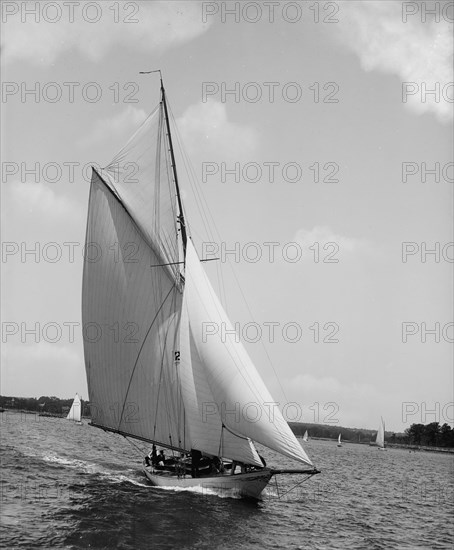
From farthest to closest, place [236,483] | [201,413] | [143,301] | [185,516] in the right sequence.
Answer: [143,301]
[236,483]
[201,413]
[185,516]

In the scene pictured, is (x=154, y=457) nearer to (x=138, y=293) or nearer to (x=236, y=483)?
(x=236, y=483)

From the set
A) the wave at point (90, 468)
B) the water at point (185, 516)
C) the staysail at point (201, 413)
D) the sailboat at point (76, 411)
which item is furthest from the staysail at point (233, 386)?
the sailboat at point (76, 411)

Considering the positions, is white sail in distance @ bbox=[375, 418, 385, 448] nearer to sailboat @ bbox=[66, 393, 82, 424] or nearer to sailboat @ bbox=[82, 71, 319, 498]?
sailboat @ bbox=[66, 393, 82, 424]

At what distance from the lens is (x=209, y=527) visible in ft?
80.2

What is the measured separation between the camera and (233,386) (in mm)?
27328

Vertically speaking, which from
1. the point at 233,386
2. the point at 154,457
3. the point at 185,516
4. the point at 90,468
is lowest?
the point at 90,468

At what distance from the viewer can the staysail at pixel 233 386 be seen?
2667 centimetres

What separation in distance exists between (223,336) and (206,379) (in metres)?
2.20

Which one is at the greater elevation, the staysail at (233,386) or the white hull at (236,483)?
the staysail at (233,386)

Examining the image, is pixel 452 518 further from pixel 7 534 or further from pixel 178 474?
pixel 7 534

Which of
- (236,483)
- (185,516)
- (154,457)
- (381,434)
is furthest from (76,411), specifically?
(185,516)

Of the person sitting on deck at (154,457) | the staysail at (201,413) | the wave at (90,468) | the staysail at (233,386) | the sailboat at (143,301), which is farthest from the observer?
the wave at (90,468)

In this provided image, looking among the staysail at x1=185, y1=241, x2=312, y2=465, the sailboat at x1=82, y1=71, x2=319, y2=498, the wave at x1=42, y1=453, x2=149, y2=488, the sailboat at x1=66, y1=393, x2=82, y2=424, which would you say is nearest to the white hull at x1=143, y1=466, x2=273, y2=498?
the sailboat at x1=82, y1=71, x2=319, y2=498

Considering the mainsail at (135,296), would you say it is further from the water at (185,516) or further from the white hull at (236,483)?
the water at (185,516)
